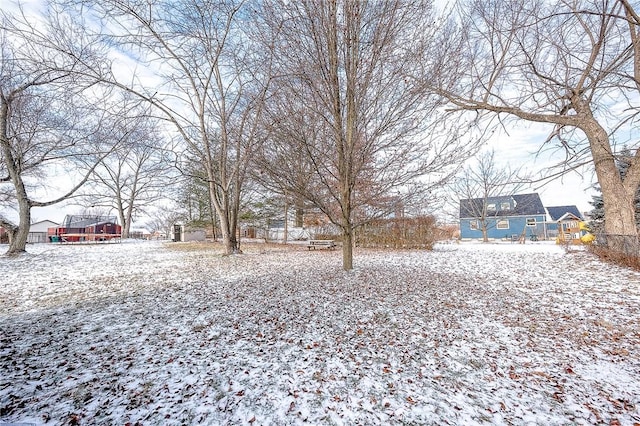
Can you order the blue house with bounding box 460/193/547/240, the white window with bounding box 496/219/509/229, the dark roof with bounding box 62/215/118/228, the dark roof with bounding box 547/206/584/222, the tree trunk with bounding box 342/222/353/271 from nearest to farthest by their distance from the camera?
the tree trunk with bounding box 342/222/353/271 → the blue house with bounding box 460/193/547/240 → the white window with bounding box 496/219/509/229 → the dark roof with bounding box 62/215/118/228 → the dark roof with bounding box 547/206/584/222

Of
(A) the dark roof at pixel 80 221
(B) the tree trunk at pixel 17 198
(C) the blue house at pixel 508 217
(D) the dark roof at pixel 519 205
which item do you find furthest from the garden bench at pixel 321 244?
(A) the dark roof at pixel 80 221

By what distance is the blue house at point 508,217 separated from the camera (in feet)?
87.0

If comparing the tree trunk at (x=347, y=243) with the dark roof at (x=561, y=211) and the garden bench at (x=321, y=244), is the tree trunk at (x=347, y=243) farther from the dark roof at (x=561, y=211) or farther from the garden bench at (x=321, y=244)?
the dark roof at (x=561, y=211)

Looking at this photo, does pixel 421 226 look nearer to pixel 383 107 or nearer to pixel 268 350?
pixel 383 107

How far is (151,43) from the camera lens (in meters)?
8.90

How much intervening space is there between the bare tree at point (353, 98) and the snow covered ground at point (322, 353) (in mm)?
2377

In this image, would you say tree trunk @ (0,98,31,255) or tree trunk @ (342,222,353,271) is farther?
tree trunk @ (0,98,31,255)

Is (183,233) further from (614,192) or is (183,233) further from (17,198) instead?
(614,192)

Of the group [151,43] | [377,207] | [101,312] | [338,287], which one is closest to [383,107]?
[377,207]

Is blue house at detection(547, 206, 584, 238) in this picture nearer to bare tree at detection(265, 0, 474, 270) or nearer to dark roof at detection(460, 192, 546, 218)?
dark roof at detection(460, 192, 546, 218)

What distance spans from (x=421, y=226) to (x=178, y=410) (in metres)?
12.6

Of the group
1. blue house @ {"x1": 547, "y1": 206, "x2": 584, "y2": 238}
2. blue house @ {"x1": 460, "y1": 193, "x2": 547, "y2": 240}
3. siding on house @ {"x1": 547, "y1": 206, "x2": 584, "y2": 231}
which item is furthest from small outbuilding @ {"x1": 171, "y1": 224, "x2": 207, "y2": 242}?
siding on house @ {"x1": 547, "y1": 206, "x2": 584, "y2": 231}

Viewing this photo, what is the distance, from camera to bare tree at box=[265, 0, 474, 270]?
207 inches

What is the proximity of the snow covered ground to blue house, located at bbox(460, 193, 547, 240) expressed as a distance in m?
23.8
